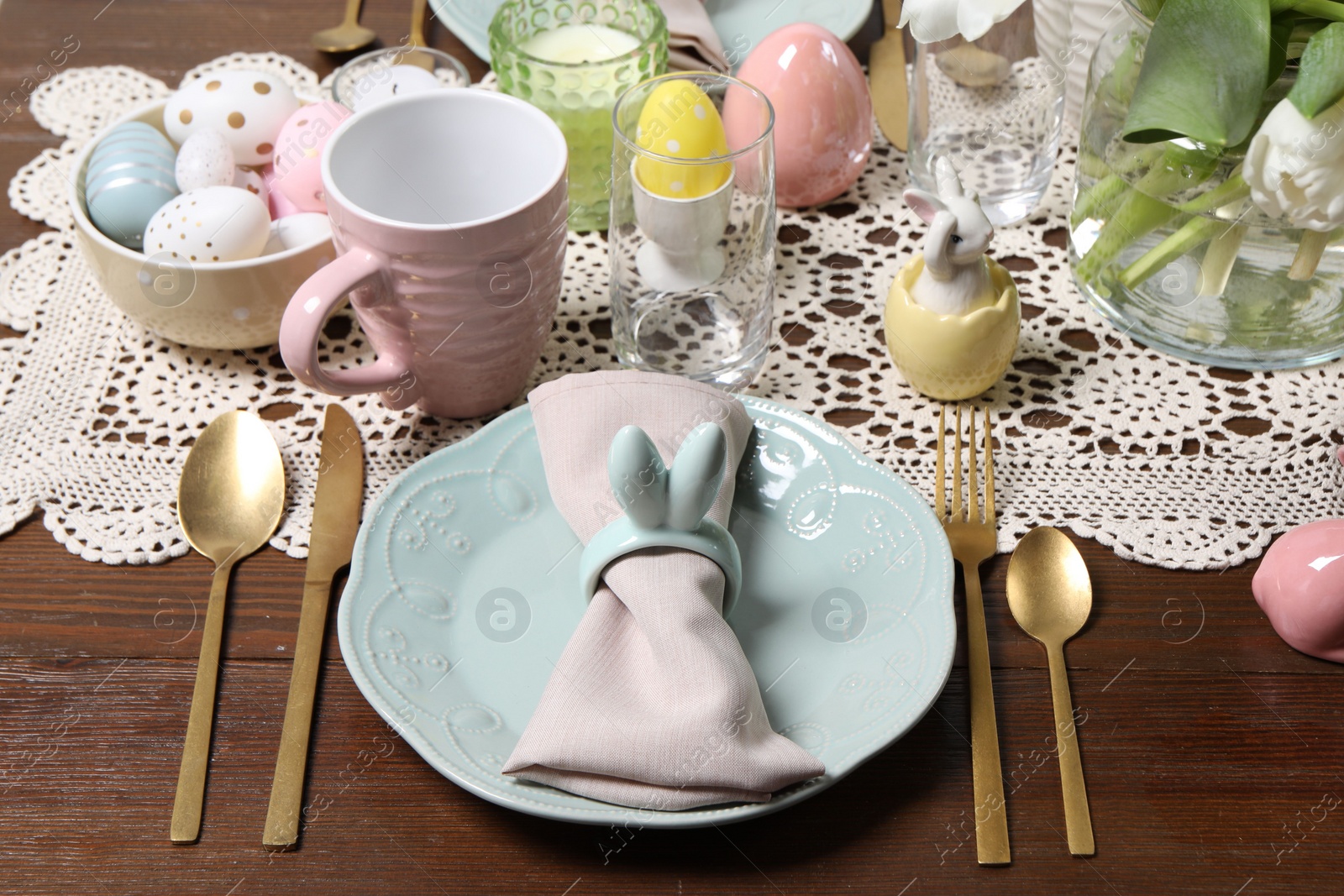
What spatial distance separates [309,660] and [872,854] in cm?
27

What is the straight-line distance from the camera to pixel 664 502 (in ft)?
1.60

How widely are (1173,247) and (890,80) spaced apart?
1.08 ft

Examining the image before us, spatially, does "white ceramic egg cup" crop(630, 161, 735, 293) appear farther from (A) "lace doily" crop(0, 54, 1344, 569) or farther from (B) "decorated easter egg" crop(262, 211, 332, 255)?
(B) "decorated easter egg" crop(262, 211, 332, 255)

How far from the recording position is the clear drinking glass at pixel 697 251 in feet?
2.11

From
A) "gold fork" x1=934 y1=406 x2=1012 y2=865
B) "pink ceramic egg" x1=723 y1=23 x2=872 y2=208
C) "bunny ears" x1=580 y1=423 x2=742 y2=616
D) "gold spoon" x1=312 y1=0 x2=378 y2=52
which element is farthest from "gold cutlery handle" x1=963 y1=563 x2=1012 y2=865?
"gold spoon" x1=312 y1=0 x2=378 y2=52

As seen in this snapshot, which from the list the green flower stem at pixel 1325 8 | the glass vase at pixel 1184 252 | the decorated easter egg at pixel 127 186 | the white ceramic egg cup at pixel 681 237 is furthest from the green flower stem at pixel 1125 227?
the decorated easter egg at pixel 127 186

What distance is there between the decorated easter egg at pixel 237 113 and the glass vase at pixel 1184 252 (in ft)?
1.67

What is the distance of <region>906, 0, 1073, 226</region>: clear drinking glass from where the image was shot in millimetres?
766

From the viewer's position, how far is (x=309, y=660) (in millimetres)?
534

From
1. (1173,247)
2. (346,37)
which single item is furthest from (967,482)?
(346,37)

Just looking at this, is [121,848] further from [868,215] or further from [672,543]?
[868,215]

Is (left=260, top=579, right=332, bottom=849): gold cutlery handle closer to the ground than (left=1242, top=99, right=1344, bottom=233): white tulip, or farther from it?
closer to the ground

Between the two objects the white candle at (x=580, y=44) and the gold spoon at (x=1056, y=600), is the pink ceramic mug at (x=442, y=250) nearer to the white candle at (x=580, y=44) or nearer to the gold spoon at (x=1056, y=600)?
the white candle at (x=580, y=44)

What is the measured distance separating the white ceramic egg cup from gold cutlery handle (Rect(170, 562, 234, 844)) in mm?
298
